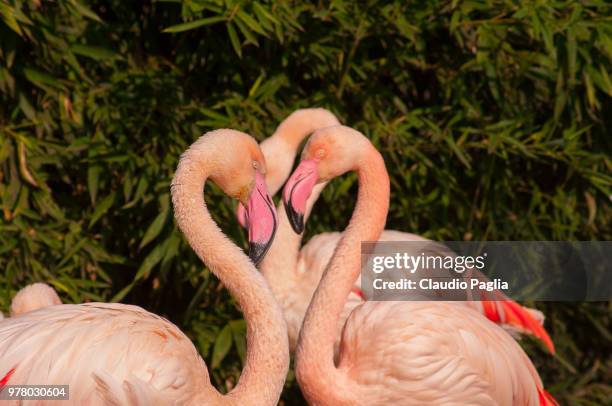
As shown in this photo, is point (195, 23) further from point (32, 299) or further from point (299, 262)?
point (32, 299)

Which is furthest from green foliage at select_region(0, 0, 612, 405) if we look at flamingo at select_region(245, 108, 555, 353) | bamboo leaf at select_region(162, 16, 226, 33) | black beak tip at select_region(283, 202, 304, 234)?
black beak tip at select_region(283, 202, 304, 234)

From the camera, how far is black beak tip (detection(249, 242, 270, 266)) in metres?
2.87

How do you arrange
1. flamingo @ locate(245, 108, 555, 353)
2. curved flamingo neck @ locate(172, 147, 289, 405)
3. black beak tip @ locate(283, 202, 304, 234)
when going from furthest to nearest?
1. flamingo @ locate(245, 108, 555, 353)
2. black beak tip @ locate(283, 202, 304, 234)
3. curved flamingo neck @ locate(172, 147, 289, 405)

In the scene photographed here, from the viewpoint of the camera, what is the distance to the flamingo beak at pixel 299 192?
3.21 meters

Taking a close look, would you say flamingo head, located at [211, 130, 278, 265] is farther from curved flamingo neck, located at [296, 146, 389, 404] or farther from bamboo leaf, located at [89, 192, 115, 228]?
bamboo leaf, located at [89, 192, 115, 228]

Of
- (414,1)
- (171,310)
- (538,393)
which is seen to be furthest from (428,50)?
(538,393)

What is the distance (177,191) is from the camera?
283 centimetres

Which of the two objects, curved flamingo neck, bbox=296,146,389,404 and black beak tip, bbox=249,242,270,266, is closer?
black beak tip, bbox=249,242,270,266

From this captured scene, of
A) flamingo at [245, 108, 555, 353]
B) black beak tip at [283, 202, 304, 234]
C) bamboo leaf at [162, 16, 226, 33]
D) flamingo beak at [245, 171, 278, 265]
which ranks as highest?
bamboo leaf at [162, 16, 226, 33]

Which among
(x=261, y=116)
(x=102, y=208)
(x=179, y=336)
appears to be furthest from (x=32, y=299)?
(x=261, y=116)

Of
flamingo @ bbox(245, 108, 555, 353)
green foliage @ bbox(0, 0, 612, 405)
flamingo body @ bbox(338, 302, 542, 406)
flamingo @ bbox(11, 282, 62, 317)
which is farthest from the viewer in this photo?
green foliage @ bbox(0, 0, 612, 405)

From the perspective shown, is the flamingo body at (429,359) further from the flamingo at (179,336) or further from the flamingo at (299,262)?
the flamingo at (299,262)

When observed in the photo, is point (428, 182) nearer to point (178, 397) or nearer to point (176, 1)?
point (176, 1)

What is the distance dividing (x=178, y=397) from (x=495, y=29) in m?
2.36
